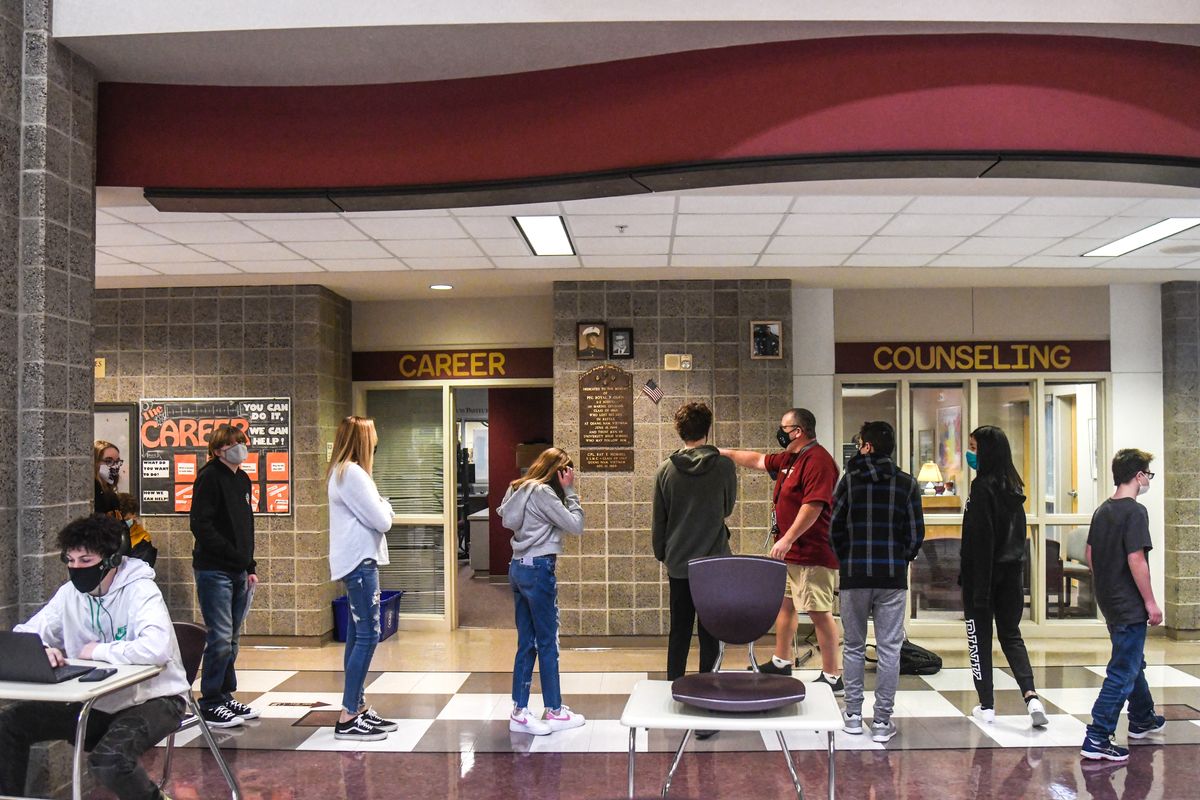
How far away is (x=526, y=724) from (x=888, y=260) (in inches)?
141

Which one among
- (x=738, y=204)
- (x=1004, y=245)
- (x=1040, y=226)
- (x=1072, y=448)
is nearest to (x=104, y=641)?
(x=738, y=204)

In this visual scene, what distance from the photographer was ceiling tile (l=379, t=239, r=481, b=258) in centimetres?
530

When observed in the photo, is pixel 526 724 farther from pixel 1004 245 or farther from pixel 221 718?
pixel 1004 245

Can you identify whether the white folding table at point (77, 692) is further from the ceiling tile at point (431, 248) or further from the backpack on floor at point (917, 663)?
the backpack on floor at point (917, 663)

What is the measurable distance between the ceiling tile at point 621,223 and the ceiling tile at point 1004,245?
179cm

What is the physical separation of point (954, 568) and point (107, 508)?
→ 18.9 feet

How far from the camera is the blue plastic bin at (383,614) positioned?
6.95 meters

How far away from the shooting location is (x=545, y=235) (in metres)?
5.16

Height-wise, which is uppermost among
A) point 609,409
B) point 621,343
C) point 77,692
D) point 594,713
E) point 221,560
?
point 621,343

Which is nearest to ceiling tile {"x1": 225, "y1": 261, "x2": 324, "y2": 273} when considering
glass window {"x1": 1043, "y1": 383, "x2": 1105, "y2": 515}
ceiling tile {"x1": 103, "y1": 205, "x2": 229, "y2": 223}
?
ceiling tile {"x1": 103, "y1": 205, "x2": 229, "y2": 223}

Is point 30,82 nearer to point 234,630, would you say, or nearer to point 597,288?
point 234,630

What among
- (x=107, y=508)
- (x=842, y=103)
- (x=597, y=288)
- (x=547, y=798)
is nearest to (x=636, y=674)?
(x=547, y=798)

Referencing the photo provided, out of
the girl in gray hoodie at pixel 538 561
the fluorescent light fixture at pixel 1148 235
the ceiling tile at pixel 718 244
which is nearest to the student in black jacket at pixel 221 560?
the girl in gray hoodie at pixel 538 561

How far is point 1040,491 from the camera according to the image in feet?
23.3
